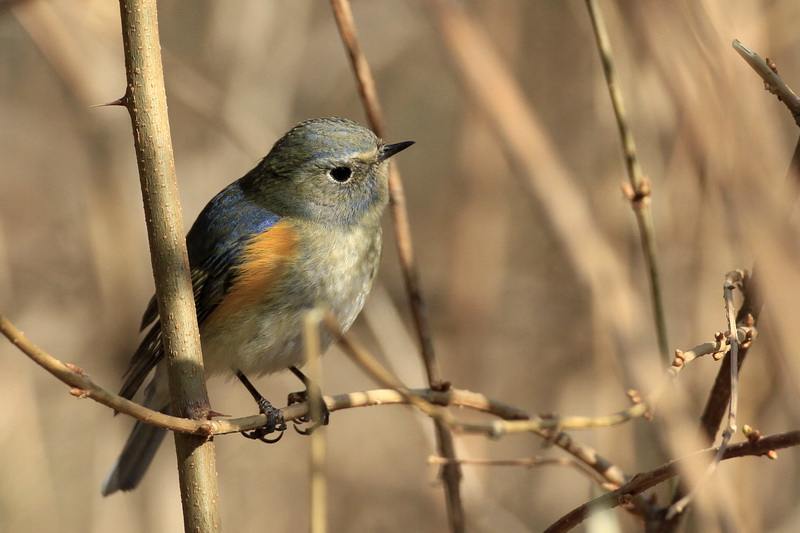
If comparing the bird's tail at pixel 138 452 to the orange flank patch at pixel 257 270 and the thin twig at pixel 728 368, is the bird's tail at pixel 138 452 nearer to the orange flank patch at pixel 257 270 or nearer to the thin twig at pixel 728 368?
the orange flank patch at pixel 257 270

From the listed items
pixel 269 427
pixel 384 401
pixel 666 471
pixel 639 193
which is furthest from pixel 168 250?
pixel 639 193

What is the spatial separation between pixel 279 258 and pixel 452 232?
175 centimetres

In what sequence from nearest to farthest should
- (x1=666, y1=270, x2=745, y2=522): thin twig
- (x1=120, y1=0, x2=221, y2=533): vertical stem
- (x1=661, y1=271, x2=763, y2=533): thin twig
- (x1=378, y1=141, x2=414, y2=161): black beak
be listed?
(x1=666, y1=270, x2=745, y2=522): thin twig
(x1=120, y1=0, x2=221, y2=533): vertical stem
(x1=661, y1=271, x2=763, y2=533): thin twig
(x1=378, y1=141, x2=414, y2=161): black beak

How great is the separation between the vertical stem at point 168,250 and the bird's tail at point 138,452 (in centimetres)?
152

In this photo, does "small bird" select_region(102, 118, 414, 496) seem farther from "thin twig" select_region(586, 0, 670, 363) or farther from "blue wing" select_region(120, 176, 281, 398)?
"thin twig" select_region(586, 0, 670, 363)

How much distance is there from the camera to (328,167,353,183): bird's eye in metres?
3.08

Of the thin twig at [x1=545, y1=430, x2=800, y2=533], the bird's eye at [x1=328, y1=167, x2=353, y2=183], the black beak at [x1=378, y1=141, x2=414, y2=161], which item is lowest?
the thin twig at [x1=545, y1=430, x2=800, y2=533]

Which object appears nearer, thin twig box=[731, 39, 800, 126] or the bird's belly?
thin twig box=[731, 39, 800, 126]

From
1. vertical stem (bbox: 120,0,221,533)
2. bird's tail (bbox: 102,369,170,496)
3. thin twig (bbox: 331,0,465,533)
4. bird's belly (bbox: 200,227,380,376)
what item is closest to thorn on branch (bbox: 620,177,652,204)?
thin twig (bbox: 331,0,465,533)

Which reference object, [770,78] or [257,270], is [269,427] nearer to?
[257,270]

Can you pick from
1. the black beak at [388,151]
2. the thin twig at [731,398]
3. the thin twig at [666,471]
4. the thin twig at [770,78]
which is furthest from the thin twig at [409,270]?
the thin twig at [770,78]

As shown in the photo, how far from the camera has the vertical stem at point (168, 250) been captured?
1702 mm

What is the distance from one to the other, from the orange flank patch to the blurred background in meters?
0.69

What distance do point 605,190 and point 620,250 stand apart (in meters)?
0.37
